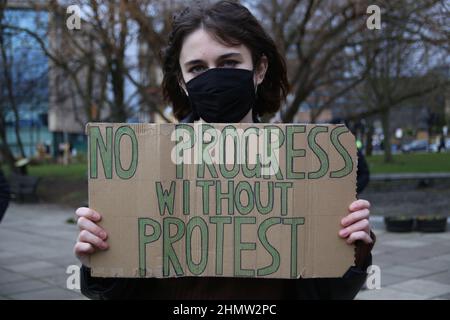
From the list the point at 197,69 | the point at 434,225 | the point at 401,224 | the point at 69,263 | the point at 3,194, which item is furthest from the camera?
the point at 401,224

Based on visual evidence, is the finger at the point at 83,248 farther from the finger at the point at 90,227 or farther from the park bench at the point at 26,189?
the park bench at the point at 26,189

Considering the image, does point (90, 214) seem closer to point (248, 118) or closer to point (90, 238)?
point (90, 238)

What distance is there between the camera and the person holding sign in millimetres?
1598

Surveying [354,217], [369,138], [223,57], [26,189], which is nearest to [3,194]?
[223,57]

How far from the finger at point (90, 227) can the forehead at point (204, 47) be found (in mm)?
629

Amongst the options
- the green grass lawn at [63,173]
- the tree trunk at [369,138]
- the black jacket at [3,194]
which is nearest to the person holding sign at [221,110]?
the black jacket at [3,194]

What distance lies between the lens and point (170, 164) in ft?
5.27

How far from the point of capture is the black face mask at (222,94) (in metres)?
1.80

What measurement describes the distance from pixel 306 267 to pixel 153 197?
19.6 inches

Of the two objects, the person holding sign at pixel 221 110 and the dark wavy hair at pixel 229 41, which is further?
the dark wavy hair at pixel 229 41

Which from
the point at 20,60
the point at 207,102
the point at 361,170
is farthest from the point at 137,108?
the point at 207,102

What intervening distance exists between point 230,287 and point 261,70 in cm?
79

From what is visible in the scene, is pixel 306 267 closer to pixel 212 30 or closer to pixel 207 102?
pixel 207 102

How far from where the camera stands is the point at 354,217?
1.58 metres
